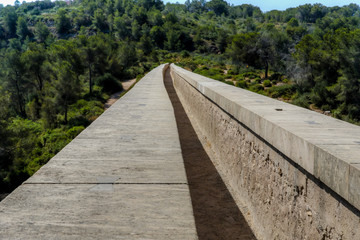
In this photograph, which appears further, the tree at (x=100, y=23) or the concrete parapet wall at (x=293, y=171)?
the tree at (x=100, y=23)

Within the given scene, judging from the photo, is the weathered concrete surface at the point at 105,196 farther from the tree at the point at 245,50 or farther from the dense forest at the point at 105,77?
the tree at the point at 245,50

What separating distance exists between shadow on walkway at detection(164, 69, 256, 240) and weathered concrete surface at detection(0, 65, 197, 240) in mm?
1259

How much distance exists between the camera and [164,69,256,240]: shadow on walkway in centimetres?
403

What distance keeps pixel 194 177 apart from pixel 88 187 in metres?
3.60

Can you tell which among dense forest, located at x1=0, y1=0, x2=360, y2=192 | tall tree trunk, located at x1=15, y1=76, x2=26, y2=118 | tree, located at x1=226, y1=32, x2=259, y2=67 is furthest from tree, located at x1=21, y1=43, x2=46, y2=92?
tree, located at x1=226, y1=32, x2=259, y2=67

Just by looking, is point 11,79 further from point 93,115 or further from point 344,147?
Result: point 344,147

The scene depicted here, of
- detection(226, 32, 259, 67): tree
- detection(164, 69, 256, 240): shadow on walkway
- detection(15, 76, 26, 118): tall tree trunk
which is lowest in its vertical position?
detection(15, 76, 26, 118): tall tree trunk

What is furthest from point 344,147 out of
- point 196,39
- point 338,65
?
point 196,39

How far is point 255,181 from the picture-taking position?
4082 mm

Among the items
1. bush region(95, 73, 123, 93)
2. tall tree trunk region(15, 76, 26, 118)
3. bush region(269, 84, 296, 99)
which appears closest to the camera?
A: bush region(269, 84, 296, 99)

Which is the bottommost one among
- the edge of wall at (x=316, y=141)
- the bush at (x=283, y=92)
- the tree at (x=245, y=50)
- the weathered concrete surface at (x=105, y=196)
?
the bush at (x=283, y=92)

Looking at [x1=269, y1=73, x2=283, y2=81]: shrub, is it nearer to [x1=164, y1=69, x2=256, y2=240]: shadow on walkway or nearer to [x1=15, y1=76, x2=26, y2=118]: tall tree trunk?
[x1=164, y1=69, x2=256, y2=240]: shadow on walkway

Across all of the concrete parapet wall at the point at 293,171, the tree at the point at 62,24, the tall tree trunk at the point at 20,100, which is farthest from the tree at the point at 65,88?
the tree at the point at 62,24

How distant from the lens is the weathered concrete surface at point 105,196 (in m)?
1.79
